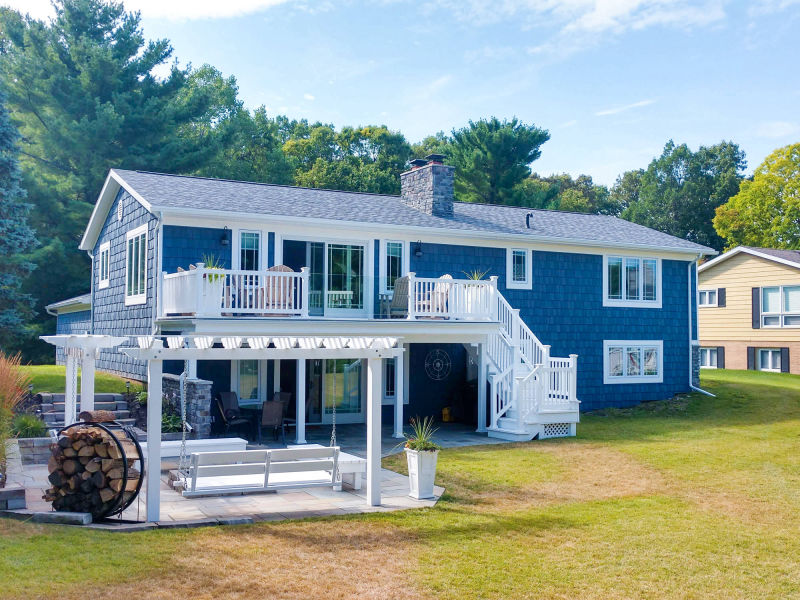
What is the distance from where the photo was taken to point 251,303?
15070 mm

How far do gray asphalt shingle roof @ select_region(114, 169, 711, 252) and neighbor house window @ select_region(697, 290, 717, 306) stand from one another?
9197 millimetres

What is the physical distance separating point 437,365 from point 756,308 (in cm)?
1633

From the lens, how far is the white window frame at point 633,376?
68.0ft

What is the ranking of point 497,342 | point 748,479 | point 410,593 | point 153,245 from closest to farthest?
point 410,593
point 748,479
point 153,245
point 497,342

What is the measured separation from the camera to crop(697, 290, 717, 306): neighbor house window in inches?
1237

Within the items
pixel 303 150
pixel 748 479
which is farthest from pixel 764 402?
pixel 303 150

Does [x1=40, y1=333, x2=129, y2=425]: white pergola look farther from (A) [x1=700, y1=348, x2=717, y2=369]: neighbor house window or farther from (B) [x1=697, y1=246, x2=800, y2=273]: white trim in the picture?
(A) [x1=700, y1=348, x2=717, y2=369]: neighbor house window

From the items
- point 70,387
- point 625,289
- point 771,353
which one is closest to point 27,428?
point 70,387

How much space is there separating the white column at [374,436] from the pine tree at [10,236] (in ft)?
51.8

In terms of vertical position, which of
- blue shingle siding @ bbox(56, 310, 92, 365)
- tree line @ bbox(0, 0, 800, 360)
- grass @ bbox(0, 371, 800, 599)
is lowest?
grass @ bbox(0, 371, 800, 599)

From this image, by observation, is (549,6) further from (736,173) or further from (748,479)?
(736,173)

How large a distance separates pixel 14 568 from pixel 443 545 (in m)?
3.88

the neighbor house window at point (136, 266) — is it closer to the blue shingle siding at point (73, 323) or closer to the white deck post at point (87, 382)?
the blue shingle siding at point (73, 323)

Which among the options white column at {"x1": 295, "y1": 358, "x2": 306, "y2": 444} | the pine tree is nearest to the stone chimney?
white column at {"x1": 295, "y1": 358, "x2": 306, "y2": 444}
